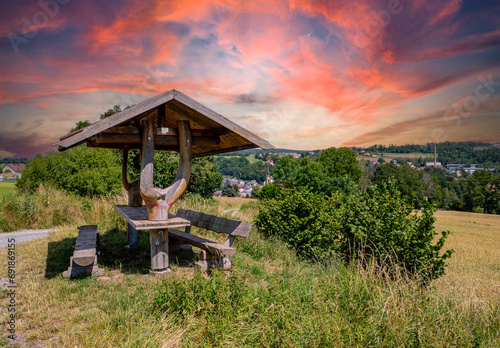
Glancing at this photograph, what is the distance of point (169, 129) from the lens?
5324mm

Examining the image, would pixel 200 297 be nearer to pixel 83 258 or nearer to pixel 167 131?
pixel 83 258

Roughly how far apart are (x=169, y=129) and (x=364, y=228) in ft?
12.7

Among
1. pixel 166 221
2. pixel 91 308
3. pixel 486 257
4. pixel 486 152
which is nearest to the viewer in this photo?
Result: pixel 91 308

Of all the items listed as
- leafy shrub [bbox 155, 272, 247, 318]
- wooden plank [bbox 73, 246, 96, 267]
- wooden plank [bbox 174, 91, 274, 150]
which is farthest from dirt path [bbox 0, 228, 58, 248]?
leafy shrub [bbox 155, 272, 247, 318]

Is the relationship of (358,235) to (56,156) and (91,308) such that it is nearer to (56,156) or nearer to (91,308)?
(91,308)

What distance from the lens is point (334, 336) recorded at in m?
2.81

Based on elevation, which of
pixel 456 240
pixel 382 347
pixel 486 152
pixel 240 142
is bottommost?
pixel 456 240

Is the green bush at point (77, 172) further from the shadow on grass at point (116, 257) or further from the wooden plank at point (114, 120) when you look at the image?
the wooden plank at point (114, 120)

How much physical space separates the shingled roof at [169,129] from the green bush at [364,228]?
2.30m

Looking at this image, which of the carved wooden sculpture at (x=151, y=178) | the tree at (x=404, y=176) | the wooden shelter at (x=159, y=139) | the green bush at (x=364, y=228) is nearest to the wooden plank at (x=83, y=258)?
the wooden shelter at (x=159, y=139)

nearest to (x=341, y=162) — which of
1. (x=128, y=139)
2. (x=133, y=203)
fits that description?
(x=133, y=203)

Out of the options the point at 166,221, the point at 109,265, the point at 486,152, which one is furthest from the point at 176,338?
the point at 486,152

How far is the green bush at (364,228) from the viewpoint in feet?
16.8

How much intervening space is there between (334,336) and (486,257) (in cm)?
1548
